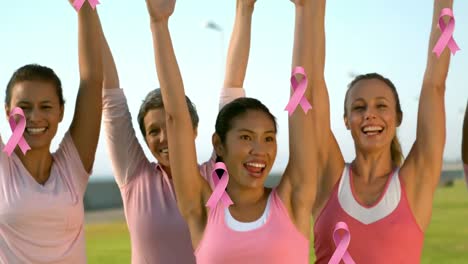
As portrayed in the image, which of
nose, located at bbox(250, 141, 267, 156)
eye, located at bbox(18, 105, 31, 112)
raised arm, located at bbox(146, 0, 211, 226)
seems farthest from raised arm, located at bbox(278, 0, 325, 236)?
eye, located at bbox(18, 105, 31, 112)

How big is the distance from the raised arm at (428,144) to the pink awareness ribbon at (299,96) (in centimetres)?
57

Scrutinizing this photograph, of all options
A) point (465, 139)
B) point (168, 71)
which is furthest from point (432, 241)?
point (168, 71)

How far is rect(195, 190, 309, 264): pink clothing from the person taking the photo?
252cm

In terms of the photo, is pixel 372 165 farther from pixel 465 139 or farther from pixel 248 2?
pixel 248 2

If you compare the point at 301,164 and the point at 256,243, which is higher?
the point at 301,164

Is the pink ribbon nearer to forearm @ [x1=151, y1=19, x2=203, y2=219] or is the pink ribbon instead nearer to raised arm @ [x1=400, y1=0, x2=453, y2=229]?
forearm @ [x1=151, y1=19, x2=203, y2=219]

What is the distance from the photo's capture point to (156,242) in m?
2.94

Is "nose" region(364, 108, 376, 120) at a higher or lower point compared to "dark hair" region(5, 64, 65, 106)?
lower

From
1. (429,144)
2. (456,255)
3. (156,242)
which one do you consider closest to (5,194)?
(156,242)

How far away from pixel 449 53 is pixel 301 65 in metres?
0.67

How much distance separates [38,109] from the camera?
2.87 metres

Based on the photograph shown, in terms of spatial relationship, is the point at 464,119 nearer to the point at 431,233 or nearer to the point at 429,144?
the point at 429,144

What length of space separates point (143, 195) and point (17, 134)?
0.58 m

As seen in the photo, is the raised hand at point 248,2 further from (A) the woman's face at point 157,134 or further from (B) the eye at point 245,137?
(B) the eye at point 245,137
